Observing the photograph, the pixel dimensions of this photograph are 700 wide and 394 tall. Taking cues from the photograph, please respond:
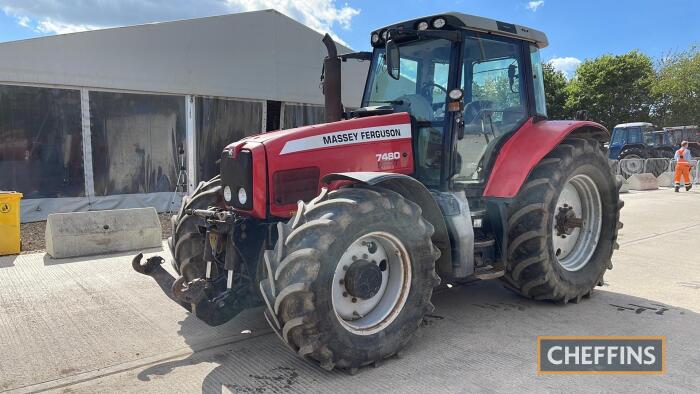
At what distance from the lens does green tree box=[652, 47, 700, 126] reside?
35.4 m

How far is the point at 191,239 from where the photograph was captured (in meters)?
4.18

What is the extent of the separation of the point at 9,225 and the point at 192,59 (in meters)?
5.37

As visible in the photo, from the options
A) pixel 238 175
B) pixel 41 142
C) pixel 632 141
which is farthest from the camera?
pixel 632 141

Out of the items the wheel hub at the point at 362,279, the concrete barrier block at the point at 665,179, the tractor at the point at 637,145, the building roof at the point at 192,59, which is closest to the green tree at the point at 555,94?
the tractor at the point at 637,145

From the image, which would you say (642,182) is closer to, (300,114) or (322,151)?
(300,114)

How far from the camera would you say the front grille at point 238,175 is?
143 inches

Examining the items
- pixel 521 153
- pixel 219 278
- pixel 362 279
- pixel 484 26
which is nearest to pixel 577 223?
pixel 521 153

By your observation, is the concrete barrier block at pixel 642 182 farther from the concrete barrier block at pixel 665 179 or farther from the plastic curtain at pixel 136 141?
the plastic curtain at pixel 136 141

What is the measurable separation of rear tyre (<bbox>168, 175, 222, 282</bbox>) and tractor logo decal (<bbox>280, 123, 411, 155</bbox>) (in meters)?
1.01

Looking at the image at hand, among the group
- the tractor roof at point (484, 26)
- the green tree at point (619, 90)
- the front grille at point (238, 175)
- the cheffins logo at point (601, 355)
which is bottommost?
the cheffins logo at point (601, 355)

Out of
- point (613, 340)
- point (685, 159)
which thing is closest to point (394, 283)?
point (613, 340)

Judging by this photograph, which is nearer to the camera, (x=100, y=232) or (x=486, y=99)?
(x=486, y=99)

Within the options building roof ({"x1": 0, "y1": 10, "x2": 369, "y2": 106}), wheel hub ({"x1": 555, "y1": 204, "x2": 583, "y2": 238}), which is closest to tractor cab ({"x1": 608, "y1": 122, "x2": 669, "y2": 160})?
building roof ({"x1": 0, "y1": 10, "x2": 369, "y2": 106})

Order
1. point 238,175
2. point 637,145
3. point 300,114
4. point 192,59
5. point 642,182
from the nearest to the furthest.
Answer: point 238,175, point 192,59, point 300,114, point 642,182, point 637,145
